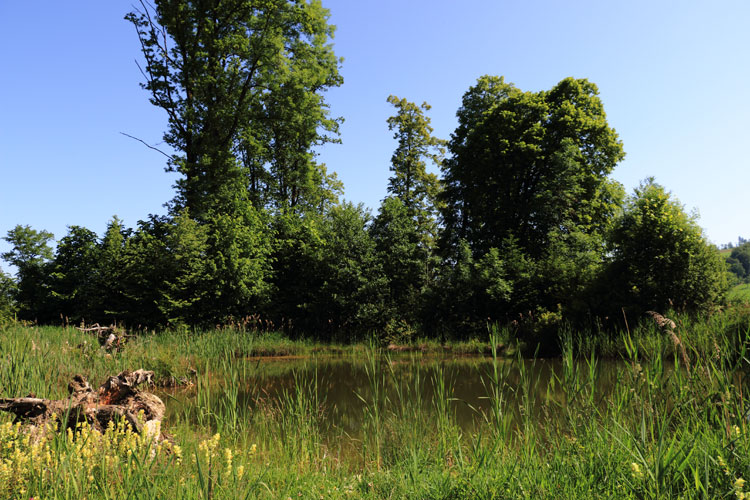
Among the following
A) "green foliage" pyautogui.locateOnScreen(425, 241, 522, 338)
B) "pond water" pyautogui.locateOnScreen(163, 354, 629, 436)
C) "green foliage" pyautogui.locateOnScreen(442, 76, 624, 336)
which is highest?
"green foliage" pyautogui.locateOnScreen(442, 76, 624, 336)

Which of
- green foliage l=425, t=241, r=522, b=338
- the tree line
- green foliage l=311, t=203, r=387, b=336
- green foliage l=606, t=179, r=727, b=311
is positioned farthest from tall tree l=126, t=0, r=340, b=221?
green foliage l=606, t=179, r=727, b=311

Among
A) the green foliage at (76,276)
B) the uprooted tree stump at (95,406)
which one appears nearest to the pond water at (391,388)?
the uprooted tree stump at (95,406)

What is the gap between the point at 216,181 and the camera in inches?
683

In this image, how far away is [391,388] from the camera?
6.76 m

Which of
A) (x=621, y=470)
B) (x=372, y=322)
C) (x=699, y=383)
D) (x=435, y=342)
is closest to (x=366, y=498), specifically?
(x=621, y=470)

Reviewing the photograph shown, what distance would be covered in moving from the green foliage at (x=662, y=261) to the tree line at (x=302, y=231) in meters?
1.93

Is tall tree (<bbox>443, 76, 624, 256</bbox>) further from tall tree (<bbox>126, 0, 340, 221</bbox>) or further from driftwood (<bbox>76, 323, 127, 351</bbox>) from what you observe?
driftwood (<bbox>76, 323, 127, 351</bbox>)

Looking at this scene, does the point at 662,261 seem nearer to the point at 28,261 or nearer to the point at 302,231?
the point at 302,231

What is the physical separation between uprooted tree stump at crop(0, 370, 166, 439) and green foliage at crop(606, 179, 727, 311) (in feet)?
36.2

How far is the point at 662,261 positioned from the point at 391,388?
27.3 feet

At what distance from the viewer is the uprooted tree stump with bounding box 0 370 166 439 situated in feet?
12.4

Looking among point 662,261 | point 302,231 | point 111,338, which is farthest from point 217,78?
point 662,261

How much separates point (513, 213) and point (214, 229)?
12234 mm

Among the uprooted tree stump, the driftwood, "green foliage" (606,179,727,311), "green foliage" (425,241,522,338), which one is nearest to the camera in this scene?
the uprooted tree stump
